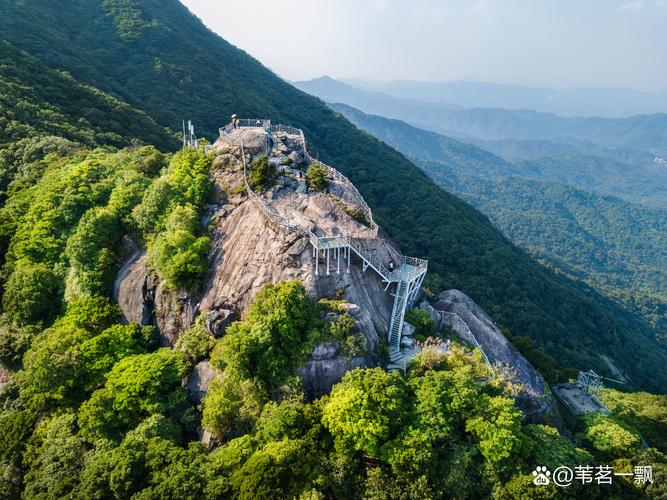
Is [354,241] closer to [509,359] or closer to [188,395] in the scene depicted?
[188,395]

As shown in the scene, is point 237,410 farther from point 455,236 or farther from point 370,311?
point 455,236

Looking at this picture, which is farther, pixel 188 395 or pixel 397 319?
pixel 397 319

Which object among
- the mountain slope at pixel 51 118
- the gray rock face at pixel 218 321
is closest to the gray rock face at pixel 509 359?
the gray rock face at pixel 218 321

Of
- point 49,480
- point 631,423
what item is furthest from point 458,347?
point 49,480

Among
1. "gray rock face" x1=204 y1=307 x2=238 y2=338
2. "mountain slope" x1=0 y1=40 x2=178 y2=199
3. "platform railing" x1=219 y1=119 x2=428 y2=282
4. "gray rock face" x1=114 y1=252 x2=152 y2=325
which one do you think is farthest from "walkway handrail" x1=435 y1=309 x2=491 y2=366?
"mountain slope" x1=0 y1=40 x2=178 y2=199

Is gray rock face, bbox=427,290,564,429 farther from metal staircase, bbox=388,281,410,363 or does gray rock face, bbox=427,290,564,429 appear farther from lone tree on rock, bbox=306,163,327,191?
lone tree on rock, bbox=306,163,327,191

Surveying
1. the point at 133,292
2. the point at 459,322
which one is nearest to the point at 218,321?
the point at 133,292

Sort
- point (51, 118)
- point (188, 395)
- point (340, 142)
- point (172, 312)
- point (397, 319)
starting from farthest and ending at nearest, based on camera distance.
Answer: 1. point (340, 142)
2. point (51, 118)
3. point (172, 312)
4. point (397, 319)
5. point (188, 395)
